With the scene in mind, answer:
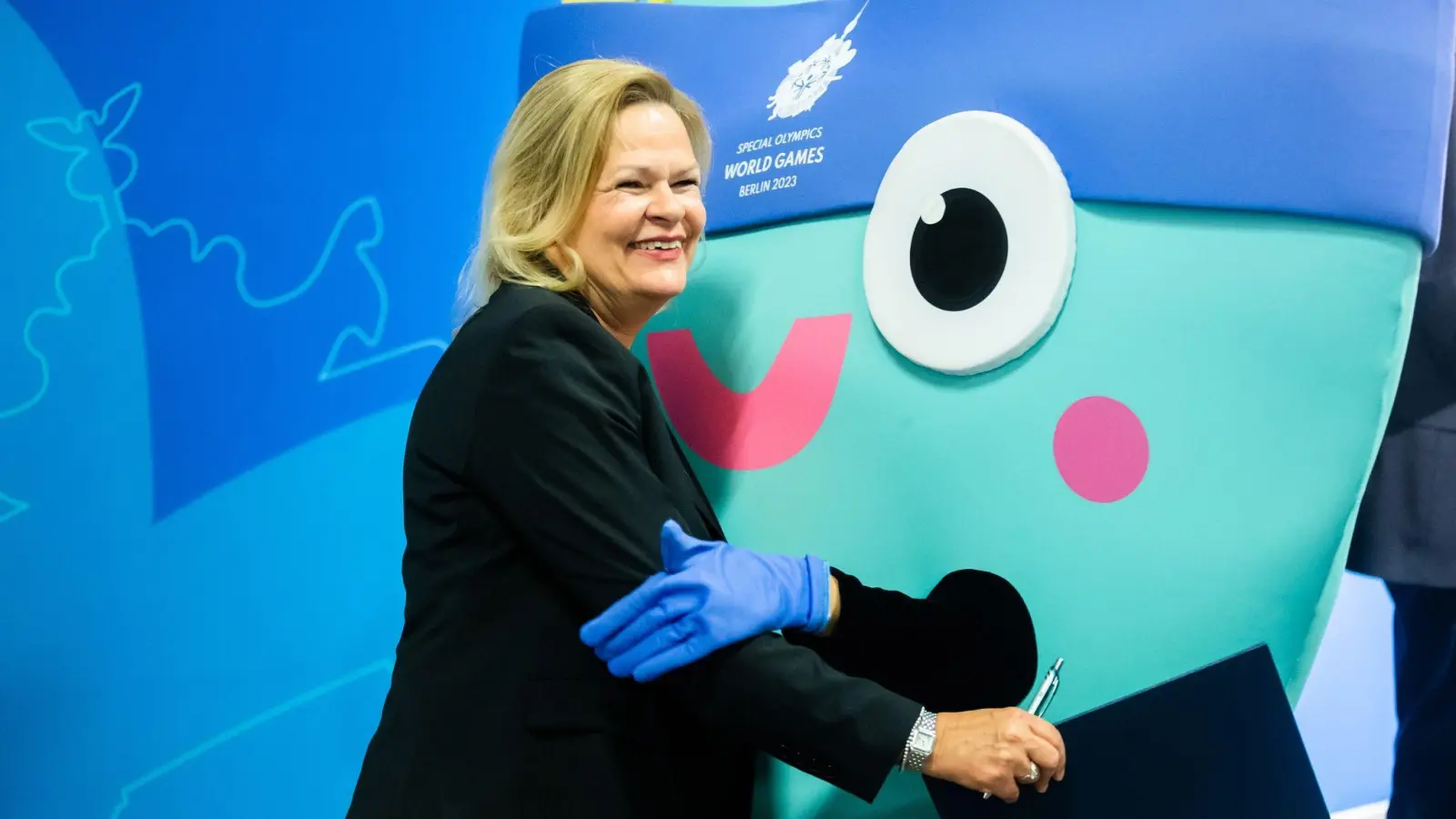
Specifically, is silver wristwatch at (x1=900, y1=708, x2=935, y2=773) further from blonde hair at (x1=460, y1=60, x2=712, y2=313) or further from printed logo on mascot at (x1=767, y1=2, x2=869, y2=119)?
printed logo on mascot at (x1=767, y1=2, x2=869, y2=119)

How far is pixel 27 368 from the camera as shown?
70.2 inches

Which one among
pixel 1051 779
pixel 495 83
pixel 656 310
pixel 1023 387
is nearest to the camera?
pixel 1051 779

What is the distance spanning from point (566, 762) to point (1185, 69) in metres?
0.75

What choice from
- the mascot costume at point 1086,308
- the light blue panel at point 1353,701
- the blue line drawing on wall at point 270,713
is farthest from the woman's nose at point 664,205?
the light blue panel at point 1353,701

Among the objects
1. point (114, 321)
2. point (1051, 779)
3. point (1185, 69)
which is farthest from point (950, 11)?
point (114, 321)

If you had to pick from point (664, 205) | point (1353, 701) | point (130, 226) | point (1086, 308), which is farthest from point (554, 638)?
point (1353, 701)

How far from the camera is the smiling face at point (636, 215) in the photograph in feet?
3.87

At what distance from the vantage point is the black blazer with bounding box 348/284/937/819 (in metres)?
0.97

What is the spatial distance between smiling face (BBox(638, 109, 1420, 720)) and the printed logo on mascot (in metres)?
0.13

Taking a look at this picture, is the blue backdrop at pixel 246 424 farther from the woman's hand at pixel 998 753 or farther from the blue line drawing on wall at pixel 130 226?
the woman's hand at pixel 998 753

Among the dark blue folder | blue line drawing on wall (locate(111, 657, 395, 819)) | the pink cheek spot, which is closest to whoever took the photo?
the dark blue folder

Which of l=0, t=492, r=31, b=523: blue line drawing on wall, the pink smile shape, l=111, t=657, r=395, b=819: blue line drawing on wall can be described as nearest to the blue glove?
the pink smile shape

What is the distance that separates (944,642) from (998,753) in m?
0.16

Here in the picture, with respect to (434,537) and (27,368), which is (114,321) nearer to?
(27,368)
